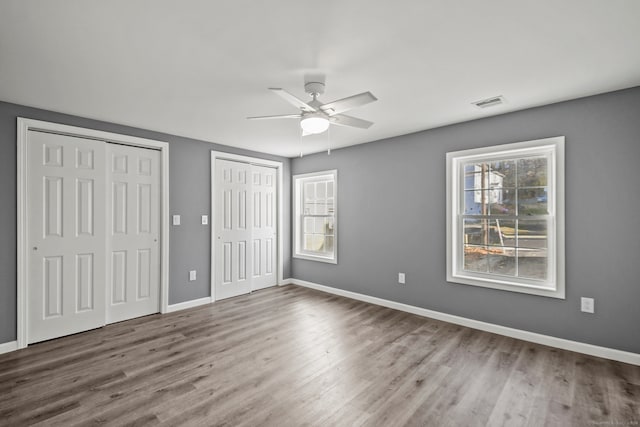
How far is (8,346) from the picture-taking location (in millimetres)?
2859

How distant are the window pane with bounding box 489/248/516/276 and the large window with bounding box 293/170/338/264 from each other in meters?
2.25

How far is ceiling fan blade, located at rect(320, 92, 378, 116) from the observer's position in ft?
6.94

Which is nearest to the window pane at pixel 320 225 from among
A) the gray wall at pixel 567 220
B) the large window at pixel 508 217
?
the gray wall at pixel 567 220

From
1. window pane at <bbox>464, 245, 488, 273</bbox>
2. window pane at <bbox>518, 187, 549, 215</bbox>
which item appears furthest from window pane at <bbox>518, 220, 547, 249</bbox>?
window pane at <bbox>464, 245, 488, 273</bbox>

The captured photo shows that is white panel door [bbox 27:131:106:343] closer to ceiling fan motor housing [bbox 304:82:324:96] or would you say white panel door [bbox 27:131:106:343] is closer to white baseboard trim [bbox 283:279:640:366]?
ceiling fan motor housing [bbox 304:82:324:96]

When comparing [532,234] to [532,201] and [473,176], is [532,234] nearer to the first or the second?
[532,201]

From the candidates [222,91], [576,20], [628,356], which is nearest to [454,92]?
[576,20]

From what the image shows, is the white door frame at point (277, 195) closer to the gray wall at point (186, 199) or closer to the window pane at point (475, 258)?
the gray wall at point (186, 199)

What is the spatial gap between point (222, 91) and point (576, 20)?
253 cm

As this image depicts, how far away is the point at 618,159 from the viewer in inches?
104

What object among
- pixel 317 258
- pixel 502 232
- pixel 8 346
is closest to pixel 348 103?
pixel 502 232

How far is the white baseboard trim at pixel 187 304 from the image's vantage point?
4000 millimetres

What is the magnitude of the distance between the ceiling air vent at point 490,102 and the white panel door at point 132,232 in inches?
153

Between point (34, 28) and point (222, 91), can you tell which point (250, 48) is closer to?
point (222, 91)
